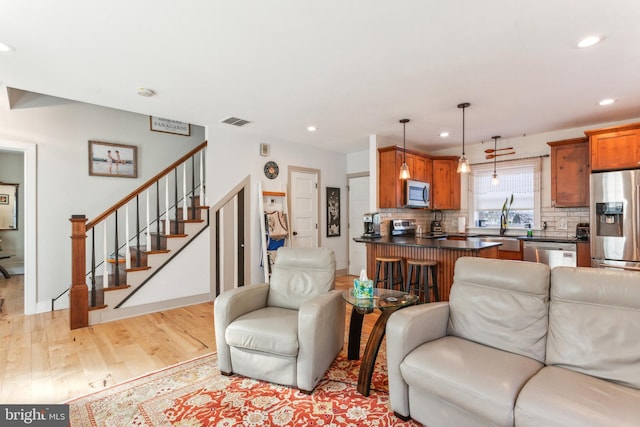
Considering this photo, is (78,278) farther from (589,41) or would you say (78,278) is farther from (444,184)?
(444,184)

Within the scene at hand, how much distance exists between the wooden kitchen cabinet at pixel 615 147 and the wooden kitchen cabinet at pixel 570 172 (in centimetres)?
36

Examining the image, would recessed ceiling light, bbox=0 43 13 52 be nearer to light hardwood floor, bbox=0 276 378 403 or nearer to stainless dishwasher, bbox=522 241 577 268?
light hardwood floor, bbox=0 276 378 403

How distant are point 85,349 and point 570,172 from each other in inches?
251

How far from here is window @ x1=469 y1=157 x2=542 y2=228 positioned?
5.32 metres

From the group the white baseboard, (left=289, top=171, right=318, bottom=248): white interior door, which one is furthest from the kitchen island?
the white baseboard

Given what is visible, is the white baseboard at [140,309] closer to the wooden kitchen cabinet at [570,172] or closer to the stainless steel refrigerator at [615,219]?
the stainless steel refrigerator at [615,219]

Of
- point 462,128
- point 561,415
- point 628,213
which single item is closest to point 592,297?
point 561,415

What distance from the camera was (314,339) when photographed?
2.18 metres

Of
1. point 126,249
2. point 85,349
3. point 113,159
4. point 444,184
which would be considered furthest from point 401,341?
point 113,159

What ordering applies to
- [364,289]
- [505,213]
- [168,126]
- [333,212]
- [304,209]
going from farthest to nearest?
[333,212] → [304,209] → [505,213] → [168,126] → [364,289]

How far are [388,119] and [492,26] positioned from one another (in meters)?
2.20

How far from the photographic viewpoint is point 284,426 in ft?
6.26

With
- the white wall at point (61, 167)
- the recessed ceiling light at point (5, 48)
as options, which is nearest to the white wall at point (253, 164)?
the white wall at point (61, 167)

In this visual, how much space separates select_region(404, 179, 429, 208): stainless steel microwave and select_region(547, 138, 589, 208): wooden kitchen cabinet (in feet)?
6.11
